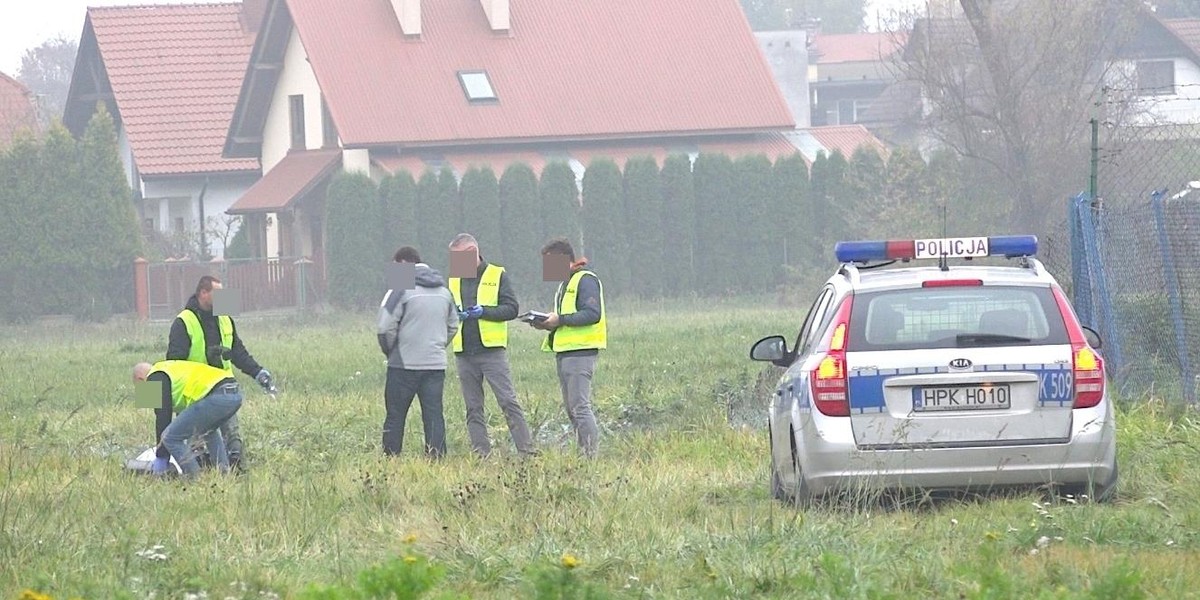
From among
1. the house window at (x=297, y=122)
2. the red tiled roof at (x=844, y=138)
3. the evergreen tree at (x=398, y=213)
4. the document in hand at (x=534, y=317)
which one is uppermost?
the house window at (x=297, y=122)

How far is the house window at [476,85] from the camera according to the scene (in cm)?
4625

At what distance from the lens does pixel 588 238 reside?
43.0 meters

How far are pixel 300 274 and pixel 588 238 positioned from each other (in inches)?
250

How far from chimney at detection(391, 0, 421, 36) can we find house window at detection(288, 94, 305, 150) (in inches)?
126

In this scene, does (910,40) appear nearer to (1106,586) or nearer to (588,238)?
(588,238)

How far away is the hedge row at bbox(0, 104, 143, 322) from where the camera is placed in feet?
129

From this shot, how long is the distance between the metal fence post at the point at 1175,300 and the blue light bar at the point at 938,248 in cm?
280

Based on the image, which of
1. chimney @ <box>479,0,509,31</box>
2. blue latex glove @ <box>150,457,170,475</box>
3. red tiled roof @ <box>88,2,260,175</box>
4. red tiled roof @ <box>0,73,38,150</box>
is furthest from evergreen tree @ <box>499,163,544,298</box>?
blue latex glove @ <box>150,457,170,475</box>

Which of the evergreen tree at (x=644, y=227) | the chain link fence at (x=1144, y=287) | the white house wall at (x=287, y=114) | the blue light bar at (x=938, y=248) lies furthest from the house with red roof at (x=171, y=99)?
the blue light bar at (x=938, y=248)

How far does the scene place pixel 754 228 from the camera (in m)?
43.7

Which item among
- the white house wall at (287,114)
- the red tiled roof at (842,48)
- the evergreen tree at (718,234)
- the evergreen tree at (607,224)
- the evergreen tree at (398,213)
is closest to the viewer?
the evergreen tree at (398,213)

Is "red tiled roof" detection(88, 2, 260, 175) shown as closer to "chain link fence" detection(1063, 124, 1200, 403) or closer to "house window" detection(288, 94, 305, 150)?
"house window" detection(288, 94, 305, 150)

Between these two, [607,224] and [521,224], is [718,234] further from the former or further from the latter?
[521,224]

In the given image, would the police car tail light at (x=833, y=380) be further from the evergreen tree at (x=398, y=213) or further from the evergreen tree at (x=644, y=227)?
the evergreen tree at (x=644, y=227)
